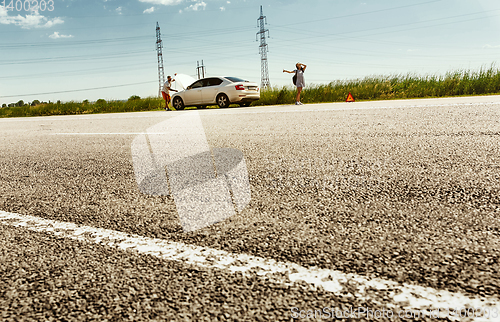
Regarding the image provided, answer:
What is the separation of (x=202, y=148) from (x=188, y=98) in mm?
13913

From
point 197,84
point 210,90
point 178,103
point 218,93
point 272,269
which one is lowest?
point 272,269

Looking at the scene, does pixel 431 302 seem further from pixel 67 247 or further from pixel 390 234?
pixel 67 247

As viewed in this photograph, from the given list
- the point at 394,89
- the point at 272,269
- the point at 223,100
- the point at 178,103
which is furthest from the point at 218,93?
the point at 272,269

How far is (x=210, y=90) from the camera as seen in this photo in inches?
684

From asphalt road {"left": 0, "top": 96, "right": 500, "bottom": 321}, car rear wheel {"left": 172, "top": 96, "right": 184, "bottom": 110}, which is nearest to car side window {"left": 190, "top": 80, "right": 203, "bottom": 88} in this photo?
car rear wheel {"left": 172, "top": 96, "right": 184, "bottom": 110}

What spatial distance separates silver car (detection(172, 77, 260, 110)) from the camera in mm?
16531

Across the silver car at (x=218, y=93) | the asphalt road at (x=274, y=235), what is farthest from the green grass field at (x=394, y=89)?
the asphalt road at (x=274, y=235)

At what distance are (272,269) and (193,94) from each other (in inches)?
676

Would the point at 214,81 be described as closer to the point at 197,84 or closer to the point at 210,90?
the point at 210,90

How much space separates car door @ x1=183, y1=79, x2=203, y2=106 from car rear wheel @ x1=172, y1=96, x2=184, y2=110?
308mm

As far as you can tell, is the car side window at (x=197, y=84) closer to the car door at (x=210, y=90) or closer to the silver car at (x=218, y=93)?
the silver car at (x=218, y=93)

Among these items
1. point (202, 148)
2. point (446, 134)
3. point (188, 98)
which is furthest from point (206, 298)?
point (188, 98)

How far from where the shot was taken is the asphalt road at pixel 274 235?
1265 mm

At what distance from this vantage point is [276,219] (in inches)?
79.2
